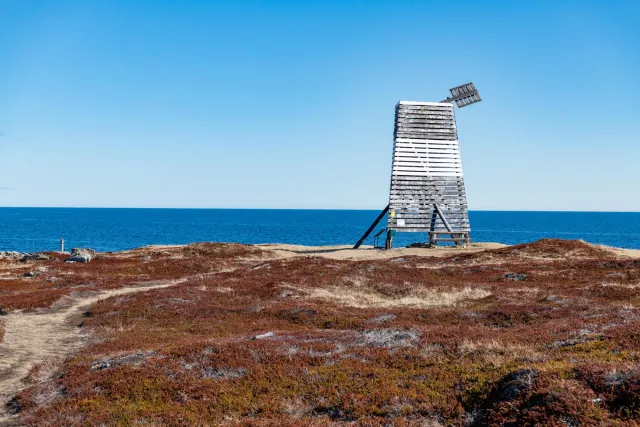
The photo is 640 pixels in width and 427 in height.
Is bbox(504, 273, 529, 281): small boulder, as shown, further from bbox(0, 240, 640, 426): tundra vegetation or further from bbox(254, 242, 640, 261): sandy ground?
bbox(254, 242, 640, 261): sandy ground

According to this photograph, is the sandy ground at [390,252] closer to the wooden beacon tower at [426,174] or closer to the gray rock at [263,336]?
the wooden beacon tower at [426,174]

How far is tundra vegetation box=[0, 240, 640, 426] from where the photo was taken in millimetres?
9523

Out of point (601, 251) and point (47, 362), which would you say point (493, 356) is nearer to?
point (47, 362)

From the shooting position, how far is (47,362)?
16.7m

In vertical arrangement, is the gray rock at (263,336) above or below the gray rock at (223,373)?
below

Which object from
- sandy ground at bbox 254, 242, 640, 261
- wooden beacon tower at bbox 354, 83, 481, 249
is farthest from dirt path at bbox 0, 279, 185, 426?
wooden beacon tower at bbox 354, 83, 481, 249

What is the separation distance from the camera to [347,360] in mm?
13617

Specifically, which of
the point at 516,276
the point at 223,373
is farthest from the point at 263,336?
the point at 516,276

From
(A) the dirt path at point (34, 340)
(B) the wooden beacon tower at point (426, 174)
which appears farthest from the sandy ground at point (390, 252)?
(A) the dirt path at point (34, 340)

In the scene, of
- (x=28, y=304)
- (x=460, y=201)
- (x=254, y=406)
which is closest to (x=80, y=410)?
(x=254, y=406)

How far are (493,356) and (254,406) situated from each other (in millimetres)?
5856

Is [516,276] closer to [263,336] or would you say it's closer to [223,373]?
[263,336]

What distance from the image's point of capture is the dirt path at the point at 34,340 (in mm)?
15117

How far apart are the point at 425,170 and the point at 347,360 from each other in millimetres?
48457
